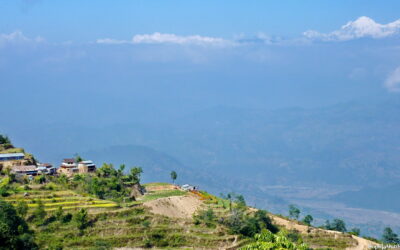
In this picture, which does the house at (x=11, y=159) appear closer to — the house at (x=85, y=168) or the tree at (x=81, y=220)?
the house at (x=85, y=168)

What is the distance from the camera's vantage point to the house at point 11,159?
3418 inches

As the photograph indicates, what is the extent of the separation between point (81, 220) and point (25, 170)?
24.8 metres

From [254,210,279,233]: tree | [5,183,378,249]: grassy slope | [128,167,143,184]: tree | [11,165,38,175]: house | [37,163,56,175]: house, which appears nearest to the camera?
[5,183,378,249]: grassy slope

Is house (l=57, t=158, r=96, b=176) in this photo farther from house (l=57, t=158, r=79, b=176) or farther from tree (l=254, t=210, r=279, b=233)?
tree (l=254, t=210, r=279, b=233)

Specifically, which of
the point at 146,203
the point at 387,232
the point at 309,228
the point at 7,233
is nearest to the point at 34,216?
the point at 7,233

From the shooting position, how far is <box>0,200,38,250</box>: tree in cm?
5242

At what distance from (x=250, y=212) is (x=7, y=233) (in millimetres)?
38960

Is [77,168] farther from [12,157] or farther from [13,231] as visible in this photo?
[13,231]

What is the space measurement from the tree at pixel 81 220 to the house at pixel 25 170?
900 inches

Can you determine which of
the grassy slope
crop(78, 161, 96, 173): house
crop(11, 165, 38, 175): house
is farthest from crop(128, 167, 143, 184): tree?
the grassy slope

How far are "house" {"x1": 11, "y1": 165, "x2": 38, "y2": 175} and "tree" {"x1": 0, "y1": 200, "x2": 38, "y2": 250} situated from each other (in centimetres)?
2241

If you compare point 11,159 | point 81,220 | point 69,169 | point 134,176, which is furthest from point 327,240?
point 11,159

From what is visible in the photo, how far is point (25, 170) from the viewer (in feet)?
276

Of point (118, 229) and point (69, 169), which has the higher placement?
point (69, 169)
